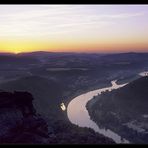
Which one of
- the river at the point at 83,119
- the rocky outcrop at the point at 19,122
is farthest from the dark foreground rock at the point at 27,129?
the river at the point at 83,119

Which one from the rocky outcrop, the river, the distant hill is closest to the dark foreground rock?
the rocky outcrop

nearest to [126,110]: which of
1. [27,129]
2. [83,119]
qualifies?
[83,119]

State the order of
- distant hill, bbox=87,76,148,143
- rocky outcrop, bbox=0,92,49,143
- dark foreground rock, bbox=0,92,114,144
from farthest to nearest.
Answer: distant hill, bbox=87,76,148,143, dark foreground rock, bbox=0,92,114,144, rocky outcrop, bbox=0,92,49,143

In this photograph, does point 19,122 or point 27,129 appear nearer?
point 27,129

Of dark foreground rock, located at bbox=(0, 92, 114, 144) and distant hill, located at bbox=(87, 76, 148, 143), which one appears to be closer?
dark foreground rock, located at bbox=(0, 92, 114, 144)

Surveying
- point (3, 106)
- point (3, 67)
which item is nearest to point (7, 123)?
point (3, 106)

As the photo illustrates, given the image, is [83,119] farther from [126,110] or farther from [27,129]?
[27,129]

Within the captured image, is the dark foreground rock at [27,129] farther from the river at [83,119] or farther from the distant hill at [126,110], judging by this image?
the distant hill at [126,110]

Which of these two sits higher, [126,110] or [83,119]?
[126,110]

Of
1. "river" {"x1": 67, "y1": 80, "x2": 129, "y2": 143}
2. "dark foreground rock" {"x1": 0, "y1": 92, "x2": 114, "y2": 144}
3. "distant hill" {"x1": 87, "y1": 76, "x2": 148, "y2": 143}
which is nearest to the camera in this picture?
"dark foreground rock" {"x1": 0, "y1": 92, "x2": 114, "y2": 144}

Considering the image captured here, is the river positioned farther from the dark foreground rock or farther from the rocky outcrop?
the rocky outcrop
